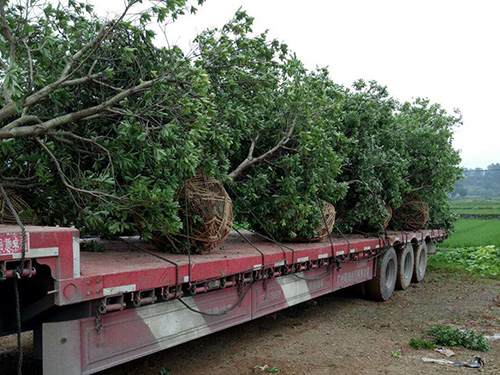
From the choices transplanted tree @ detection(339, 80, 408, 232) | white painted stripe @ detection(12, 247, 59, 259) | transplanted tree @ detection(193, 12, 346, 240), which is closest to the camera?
white painted stripe @ detection(12, 247, 59, 259)

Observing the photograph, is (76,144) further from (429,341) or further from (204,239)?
(429,341)

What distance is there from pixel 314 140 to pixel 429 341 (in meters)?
3.33

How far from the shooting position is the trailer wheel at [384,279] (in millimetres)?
10148

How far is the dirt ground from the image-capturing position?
19.7 ft

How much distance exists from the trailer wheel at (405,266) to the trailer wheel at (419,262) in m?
0.33

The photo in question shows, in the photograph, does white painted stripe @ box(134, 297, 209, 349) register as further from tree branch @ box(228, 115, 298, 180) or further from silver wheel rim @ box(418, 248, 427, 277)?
silver wheel rim @ box(418, 248, 427, 277)

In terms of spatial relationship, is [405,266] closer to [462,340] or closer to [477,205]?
[462,340]

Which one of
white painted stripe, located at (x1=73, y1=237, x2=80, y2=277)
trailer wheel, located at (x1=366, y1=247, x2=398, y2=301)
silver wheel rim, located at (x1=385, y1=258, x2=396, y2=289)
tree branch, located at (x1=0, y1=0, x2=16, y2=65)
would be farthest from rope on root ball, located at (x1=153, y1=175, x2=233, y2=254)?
silver wheel rim, located at (x1=385, y1=258, x2=396, y2=289)

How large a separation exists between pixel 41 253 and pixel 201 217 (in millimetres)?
2417

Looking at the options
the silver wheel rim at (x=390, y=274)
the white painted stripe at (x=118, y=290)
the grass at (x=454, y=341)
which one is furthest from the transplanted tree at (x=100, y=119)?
the silver wheel rim at (x=390, y=274)

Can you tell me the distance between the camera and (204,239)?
5723mm

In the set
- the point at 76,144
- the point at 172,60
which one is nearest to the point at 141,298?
the point at 76,144

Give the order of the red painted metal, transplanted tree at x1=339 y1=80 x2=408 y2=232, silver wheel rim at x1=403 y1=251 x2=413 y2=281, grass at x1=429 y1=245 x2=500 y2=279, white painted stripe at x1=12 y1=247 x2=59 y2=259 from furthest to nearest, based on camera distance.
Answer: grass at x1=429 y1=245 x2=500 y2=279 < silver wheel rim at x1=403 y1=251 x2=413 y2=281 < transplanted tree at x1=339 y1=80 x2=408 y2=232 < the red painted metal < white painted stripe at x1=12 y1=247 x2=59 y2=259

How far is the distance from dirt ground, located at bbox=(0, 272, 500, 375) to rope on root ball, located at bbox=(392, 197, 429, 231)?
2704mm
